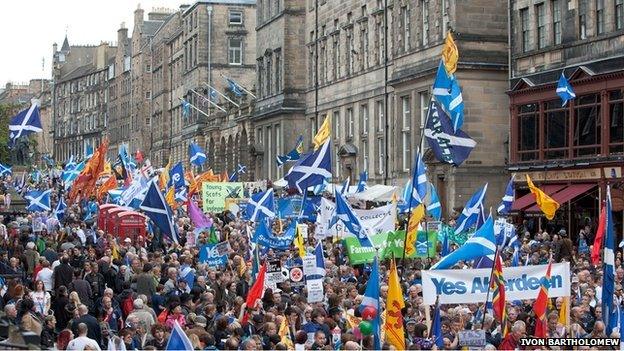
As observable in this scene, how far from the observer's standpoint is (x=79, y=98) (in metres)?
176

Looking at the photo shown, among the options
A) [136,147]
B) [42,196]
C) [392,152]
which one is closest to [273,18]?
[392,152]

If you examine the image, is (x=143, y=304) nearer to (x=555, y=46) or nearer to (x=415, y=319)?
(x=415, y=319)

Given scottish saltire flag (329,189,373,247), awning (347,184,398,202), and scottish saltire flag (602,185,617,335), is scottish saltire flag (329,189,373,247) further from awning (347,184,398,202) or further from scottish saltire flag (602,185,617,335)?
awning (347,184,398,202)

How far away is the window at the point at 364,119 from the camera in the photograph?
62150 mm

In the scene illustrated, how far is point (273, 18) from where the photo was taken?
77.9 metres

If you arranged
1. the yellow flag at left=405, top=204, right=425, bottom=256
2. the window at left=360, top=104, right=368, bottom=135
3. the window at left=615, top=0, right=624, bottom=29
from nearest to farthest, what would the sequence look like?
the yellow flag at left=405, top=204, right=425, bottom=256
the window at left=615, top=0, right=624, bottom=29
the window at left=360, top=104, right=368, bottom=135

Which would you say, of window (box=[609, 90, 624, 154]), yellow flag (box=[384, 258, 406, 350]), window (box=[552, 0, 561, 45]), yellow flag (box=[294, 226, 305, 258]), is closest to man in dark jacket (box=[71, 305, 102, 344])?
yellow flag (box=[384, 258, 406, 350])

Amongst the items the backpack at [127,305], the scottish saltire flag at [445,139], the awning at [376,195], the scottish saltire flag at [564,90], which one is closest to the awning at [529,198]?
the scottish saltire flag at [564,90]

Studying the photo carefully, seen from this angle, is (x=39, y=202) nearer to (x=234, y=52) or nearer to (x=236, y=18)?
(x=234, y=52)

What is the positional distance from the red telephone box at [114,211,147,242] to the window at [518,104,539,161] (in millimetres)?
14724

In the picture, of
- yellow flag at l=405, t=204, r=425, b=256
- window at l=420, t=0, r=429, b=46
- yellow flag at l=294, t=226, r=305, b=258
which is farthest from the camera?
window at l=420, t=0, r=429, b=46

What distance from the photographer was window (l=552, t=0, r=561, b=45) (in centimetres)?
4397

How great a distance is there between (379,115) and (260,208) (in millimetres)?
25390

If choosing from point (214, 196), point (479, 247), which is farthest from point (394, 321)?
point (214, 196)
